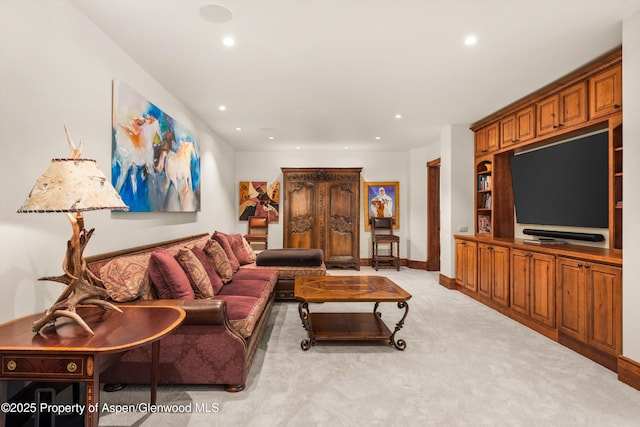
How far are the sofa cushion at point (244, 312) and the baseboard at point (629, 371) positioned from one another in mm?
2703

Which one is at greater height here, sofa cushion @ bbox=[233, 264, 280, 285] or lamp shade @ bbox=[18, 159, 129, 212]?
lamp shade @ bbox=[18, 159, 129, 212]

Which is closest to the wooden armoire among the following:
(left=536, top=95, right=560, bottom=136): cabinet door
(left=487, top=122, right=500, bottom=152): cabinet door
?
(left=487, top=122, right=500, bottom=152): cabinet door

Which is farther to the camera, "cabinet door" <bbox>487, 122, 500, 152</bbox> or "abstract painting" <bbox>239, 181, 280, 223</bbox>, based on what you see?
"abstract painting" <bbox>239, 181, 280, 223</bbox>

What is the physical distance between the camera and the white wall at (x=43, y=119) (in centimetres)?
175

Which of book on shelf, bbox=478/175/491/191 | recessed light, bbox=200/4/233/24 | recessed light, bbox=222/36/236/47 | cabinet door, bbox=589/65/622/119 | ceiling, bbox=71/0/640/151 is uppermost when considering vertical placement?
ceiling, bbox=71/0/640/151

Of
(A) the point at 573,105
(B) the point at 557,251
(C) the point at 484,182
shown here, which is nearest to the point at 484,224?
(C) the point at 484,182

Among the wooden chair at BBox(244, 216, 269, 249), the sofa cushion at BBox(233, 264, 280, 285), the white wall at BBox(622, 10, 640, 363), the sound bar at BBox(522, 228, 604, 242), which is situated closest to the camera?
the white wall at BBox(622, 10, 640, 363)

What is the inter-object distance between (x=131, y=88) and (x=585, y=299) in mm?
4370

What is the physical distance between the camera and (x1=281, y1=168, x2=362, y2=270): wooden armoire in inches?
268

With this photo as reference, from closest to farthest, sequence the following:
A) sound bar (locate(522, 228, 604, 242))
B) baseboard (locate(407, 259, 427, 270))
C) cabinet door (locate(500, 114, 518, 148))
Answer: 1. sound bar (locate(522, 228, 604, 242))
2. cabinet door (locate(500, 114, 518, 148))
3. baseboard (locate(407, 259, 427, 270))

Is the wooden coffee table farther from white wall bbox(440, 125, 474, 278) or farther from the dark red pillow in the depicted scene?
white wall bbox(440, 125, 474, 278)

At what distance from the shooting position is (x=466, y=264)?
189 inches

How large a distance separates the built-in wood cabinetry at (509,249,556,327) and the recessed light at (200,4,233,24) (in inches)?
140

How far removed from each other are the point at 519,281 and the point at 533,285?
225 mm
